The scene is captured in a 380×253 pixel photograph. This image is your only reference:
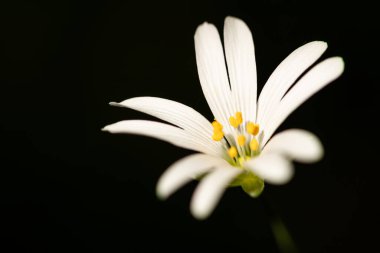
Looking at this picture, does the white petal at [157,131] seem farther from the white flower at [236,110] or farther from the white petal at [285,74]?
the white petal at [285,74]

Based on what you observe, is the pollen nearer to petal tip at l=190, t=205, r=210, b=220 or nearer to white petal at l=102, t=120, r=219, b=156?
white petal at l=102, t=120, r=219, b=156

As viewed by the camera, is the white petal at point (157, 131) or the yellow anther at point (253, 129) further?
the yellow anther at point (253, 129)

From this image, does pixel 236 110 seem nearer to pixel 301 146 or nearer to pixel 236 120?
pixel 236 120

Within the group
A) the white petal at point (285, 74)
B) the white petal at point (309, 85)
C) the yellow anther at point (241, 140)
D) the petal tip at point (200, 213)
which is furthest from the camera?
the yellow anther at point (241, 140)

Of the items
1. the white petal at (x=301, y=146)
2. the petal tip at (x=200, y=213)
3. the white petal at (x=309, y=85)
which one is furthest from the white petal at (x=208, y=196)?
the white petal at (x=309, y=85)

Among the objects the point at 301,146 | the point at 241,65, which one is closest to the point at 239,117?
the point at 241,65

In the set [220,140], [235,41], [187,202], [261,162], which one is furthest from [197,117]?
[187,202]

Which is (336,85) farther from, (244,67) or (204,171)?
(204,171)
